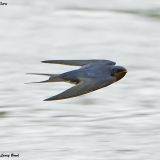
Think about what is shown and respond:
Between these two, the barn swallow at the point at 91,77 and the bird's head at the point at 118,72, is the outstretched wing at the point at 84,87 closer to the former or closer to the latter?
the barn swallow at the point at 91,77

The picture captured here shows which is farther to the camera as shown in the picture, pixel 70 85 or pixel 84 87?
pixel 70 85

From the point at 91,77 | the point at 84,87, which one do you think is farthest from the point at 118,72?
the point at 84,87

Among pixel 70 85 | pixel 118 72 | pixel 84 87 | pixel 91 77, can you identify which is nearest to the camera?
pixel 84 87

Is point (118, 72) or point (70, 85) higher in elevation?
point (118, 72)

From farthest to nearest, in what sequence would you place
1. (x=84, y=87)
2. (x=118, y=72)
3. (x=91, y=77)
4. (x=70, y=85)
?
(x=70, y=85) → (x=118, y=72) → (x=91, y=77) → (x=84, y=87)

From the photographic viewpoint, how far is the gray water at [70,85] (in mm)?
9383

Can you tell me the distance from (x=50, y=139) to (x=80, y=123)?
0.50 m

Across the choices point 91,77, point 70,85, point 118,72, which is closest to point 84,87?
point 91,77

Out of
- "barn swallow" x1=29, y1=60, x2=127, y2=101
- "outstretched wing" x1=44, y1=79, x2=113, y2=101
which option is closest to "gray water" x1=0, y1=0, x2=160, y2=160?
"barn swallow" x1=29, y1=60, x2=127, y2=101

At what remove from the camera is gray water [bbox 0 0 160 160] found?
9.38 metres

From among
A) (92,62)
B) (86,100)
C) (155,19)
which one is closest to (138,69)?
(86,100)

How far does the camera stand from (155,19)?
12828 millimetres

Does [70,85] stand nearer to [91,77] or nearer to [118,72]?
[118,72]

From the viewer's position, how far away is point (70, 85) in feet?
34.1
